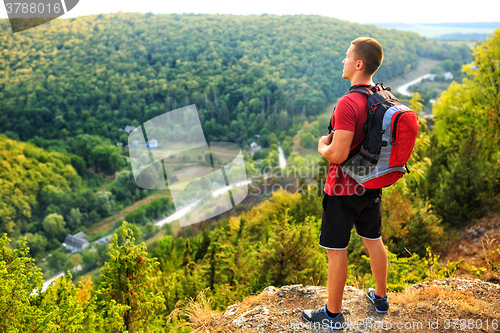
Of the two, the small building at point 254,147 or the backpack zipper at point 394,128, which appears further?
the small building at point 254,147

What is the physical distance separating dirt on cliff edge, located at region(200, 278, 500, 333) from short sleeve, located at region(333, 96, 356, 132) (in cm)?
167

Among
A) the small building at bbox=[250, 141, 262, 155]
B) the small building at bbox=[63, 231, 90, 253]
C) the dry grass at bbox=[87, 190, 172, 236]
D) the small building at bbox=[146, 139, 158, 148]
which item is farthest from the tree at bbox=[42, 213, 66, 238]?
Answer: the small building at bbox=[146, 139, 158, 148]

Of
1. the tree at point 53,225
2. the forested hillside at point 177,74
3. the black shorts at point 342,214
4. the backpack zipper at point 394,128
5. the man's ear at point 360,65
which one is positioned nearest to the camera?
the backpack zipper at point 394,128

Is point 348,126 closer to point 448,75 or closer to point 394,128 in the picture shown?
point 394,128

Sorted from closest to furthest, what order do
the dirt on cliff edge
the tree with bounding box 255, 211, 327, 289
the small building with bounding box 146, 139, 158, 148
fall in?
the dirt on cliff edge
the tree with bounding box 255, 211, 327, 289
the small building with bounding box 146, 139, 158, 148

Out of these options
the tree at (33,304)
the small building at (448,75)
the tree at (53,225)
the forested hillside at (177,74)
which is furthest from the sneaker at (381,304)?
the small building at (448,75)

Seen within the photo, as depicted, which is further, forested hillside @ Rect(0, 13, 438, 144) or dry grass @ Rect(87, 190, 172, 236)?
forested hillside @ Rect(0, 13, 438, 144)

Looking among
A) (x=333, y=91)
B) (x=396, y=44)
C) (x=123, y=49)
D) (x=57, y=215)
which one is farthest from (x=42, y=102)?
(x=396, y=44)

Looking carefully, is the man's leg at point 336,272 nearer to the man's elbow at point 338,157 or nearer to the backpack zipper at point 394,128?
the man's elbow at point 338,157

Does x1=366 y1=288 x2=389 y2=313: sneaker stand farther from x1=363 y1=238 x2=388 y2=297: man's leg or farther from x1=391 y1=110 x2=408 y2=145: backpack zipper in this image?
x1=391 y1=110 x2=408 y2=145: backpack zipper

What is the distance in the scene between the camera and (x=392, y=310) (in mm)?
2838

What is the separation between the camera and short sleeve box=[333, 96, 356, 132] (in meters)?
2.24

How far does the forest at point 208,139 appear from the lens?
3.97 m

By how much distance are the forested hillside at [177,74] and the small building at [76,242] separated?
25392 millimetres
